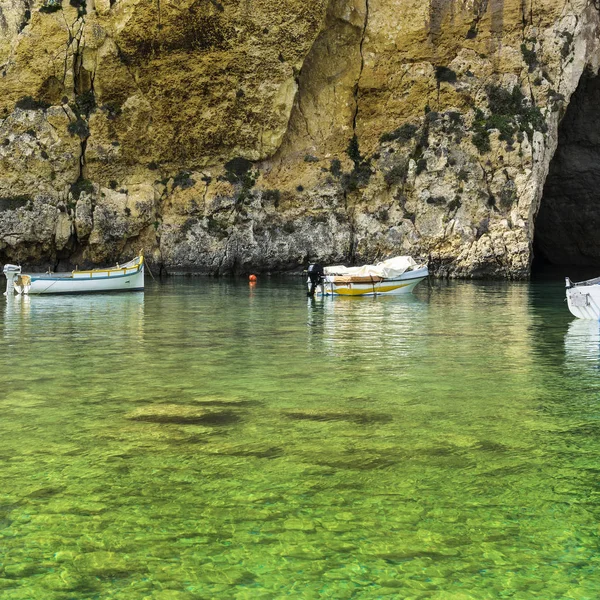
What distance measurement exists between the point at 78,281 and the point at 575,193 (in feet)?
162

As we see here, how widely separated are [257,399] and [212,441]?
2.71 m

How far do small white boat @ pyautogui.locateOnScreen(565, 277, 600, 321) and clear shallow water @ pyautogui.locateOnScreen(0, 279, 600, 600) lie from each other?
635 centimetres

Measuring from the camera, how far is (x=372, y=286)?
3891 cm

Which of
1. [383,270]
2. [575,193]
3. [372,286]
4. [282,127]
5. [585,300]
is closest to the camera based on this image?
[585,300]

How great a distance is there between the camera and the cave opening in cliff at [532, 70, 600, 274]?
217ft

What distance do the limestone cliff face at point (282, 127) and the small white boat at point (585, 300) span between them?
29.3 metres

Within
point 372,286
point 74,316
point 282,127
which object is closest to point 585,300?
point 372,286

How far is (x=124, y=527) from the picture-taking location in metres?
6.51

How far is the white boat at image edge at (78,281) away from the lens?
38.3m

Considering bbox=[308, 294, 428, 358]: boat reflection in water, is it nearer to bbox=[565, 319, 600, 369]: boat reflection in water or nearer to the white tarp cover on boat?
the white tarp cover on boat

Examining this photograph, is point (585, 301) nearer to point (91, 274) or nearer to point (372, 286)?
point (372, 286)

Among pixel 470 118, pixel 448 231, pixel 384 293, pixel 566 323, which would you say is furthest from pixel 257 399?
pixel 470 118

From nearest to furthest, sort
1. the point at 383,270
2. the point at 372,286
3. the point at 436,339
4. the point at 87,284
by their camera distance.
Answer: the point at 436,339 → the point at 372,286 → the point at 383,270 → the point at 87,284

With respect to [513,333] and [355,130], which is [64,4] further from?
[513,333]
